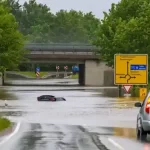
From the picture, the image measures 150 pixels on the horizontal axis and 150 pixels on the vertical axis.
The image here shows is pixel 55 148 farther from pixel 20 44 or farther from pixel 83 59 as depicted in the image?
pixel 83 59

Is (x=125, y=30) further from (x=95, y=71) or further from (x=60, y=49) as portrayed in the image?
(x=60, y=49)

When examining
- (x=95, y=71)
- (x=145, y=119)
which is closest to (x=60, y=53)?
(x=95, y=71)

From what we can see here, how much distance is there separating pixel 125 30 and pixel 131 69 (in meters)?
13.8

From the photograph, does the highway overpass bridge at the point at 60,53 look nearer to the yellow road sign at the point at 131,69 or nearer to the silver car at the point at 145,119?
the yellow road sign at the point at 131,69

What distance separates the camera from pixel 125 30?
2849 inches

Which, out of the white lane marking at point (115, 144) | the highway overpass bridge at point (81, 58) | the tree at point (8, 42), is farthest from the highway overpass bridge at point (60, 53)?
the white lane marking at point (115, 144)

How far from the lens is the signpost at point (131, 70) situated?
5903cm

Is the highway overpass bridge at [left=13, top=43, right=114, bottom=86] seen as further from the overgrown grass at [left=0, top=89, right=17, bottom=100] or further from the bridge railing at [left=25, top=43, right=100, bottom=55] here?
the overgrown grass at [left=0, top=89, right=17, bottom=100]

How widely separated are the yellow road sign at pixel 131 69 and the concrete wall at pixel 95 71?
42.7 metres

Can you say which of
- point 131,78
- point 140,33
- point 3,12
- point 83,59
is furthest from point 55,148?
point 83,59

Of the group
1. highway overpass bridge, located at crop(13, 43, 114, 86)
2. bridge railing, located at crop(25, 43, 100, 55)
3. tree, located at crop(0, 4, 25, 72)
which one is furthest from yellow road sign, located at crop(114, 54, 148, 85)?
bridge railing, located at crop(25, 43, 100, 55)

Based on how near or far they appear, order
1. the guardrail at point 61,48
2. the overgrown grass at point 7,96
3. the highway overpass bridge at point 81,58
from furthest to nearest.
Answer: the guardrail at point 61,48
the highway overpass bridge at point 81,58
the overgrown grass at point 7,96

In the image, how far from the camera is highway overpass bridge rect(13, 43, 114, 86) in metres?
104

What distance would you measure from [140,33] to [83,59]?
34.6m
